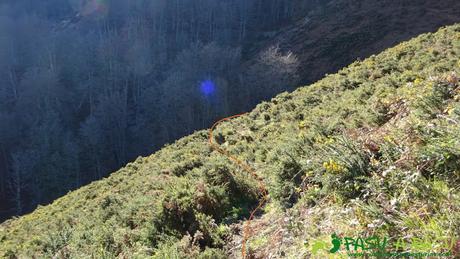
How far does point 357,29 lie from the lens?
4219 centimetres

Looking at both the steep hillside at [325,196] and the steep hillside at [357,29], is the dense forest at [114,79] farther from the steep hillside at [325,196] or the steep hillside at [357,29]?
the steep hillside at [325,196]

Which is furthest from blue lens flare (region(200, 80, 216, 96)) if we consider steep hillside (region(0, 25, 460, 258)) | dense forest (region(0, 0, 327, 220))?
steep hillside (region(0, 25, 460, 258))

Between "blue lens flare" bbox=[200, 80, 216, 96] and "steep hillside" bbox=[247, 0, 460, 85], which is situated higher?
"steep hillside" bbox=[247, 0, 460, 85]

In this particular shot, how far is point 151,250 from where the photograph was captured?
5.10m

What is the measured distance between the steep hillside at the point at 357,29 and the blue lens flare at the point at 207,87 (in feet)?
32.7

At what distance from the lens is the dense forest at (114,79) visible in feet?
138

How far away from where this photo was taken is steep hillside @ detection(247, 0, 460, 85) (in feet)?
125

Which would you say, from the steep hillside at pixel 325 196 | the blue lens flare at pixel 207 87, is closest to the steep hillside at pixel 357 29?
the blue lens flare at pixel 207 87

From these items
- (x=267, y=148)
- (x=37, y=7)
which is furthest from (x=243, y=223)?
(x=37, y=7)

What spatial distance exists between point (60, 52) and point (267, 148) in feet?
196

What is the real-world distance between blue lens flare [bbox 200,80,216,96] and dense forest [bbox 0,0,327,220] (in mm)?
153

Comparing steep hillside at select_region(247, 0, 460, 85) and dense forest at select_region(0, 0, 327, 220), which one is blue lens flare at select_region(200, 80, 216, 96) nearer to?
dense forest at select_region(0, 0, 327, 220)

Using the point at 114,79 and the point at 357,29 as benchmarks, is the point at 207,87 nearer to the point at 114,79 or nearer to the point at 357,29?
the point at 114,79

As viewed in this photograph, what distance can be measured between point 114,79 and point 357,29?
3310cm
